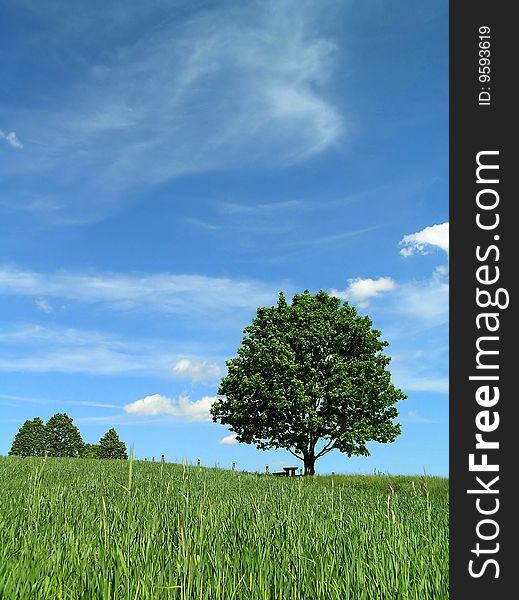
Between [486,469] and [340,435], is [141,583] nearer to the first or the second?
[486,469]

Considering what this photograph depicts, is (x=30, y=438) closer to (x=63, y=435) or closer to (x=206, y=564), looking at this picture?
(x=63, y=435)

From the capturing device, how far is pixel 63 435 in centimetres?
6275

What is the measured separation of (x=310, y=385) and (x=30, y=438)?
141 ft

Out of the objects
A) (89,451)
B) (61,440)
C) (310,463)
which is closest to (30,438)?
(61,440)

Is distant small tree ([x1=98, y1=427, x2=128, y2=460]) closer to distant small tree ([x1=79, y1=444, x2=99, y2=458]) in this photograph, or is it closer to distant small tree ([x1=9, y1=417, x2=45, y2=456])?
distant small tree ([x1=79, y1=444, x2=99, y2=458])

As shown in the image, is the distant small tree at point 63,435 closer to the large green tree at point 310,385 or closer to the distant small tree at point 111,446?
the distant small tree at point 111,446

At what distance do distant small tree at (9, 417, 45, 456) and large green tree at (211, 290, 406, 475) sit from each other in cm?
3626

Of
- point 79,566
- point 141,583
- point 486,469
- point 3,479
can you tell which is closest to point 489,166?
point 486,469

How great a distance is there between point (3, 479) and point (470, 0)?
1374 cm

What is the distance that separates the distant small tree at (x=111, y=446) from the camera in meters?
60.1

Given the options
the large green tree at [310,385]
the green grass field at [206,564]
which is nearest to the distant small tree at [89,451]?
the large green tree at [310,385]

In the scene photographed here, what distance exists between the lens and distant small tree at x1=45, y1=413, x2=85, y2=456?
203ft

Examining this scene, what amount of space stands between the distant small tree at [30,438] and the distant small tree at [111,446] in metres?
6.47

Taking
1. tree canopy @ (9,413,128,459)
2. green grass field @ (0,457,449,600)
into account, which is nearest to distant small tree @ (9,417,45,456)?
tree canopy @ (9,413,128,459)
